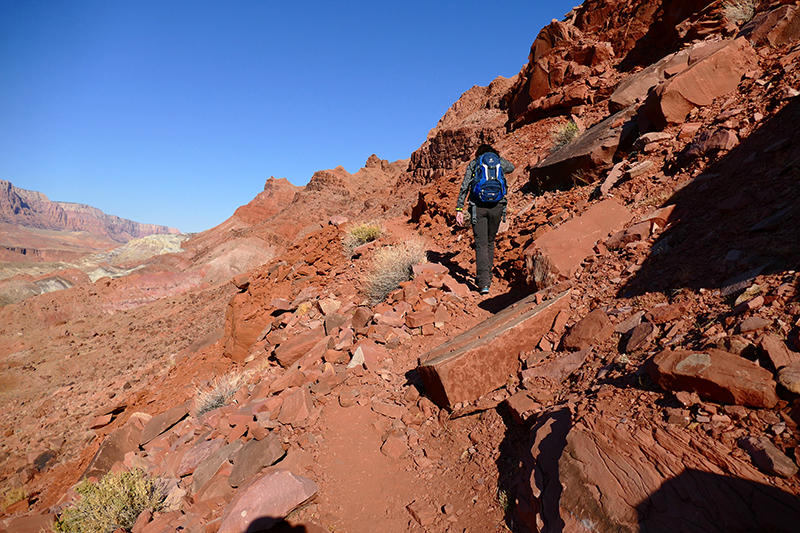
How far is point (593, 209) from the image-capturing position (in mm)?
5043

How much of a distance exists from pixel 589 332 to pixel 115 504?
15.4ft

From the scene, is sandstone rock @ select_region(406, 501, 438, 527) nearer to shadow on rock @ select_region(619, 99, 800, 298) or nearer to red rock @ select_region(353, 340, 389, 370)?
red rock @ select_region(353, 340, 389, 370)

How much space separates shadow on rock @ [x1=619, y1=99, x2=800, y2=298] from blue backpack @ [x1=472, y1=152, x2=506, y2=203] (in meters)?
2.07

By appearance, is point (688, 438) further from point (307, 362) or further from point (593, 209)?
point (307, 362)

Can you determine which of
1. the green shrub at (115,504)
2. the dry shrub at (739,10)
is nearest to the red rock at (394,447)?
the green shrub at (115,504)

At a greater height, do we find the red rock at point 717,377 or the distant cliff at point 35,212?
the distant cliff at point 35,212

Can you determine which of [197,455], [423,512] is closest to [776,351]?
[423,512]

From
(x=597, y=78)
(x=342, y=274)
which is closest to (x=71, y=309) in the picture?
(x=342, y=274)

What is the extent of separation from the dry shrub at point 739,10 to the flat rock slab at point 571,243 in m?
6.22

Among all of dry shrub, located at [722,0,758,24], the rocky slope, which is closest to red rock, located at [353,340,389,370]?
the rocky slope

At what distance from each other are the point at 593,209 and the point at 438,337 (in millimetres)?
2763

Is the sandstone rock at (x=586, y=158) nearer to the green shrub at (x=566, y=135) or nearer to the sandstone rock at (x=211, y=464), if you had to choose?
the green shrub at (x=566, y=135)

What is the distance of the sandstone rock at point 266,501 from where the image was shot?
2787 millimetres

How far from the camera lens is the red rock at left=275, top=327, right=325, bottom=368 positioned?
5.62 meters
